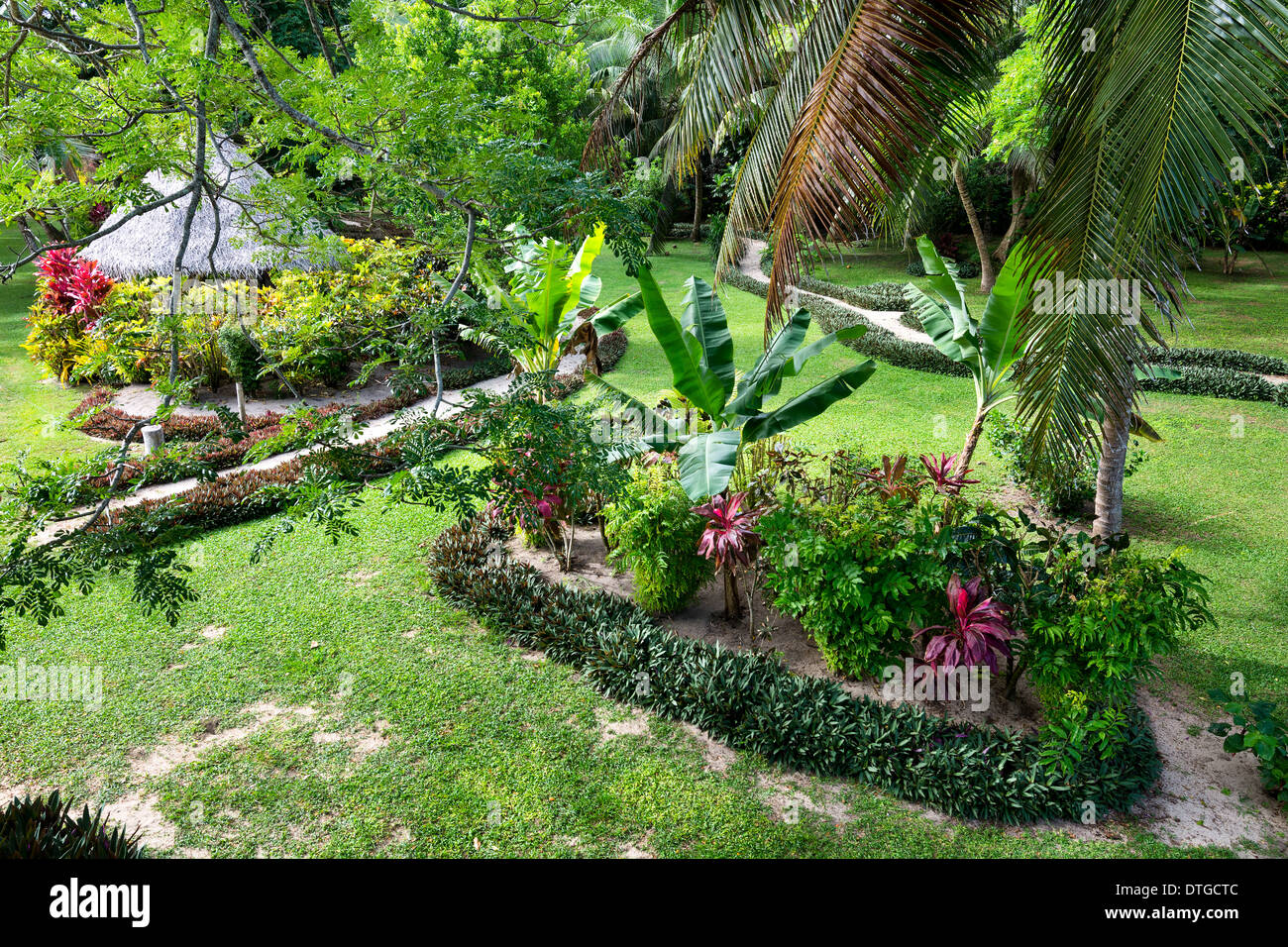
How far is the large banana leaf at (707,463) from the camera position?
551 cm

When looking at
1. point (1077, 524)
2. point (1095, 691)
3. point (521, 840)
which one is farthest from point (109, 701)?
point (1077, 524)

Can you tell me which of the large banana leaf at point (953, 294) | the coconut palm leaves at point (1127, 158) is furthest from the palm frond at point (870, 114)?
the large banana leaf at point (953, 294)

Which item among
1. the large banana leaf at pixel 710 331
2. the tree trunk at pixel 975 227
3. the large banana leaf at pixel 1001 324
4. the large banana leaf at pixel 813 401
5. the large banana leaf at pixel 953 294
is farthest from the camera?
the tree trunk at pixel 975 227

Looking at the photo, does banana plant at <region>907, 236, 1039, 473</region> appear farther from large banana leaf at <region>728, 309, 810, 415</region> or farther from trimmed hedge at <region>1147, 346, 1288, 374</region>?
trimmed hedge at <region>1147, 346, 1288, 374</region>

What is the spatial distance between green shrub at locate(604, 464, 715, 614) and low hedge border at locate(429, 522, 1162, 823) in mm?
276

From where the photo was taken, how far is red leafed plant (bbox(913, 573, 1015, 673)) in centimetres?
517

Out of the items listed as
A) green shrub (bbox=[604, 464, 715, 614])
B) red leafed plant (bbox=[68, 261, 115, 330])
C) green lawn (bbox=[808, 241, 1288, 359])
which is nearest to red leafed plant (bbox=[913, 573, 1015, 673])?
green shrub (bbox=[604, 464, 715, 614])

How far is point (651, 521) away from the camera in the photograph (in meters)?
6.39

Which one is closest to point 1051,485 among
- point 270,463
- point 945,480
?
point 945,480

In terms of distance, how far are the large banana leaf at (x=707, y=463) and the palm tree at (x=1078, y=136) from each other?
42.3 inches

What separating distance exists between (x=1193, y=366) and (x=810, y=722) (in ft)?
39.7

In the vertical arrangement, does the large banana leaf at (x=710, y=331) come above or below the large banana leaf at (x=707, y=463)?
above

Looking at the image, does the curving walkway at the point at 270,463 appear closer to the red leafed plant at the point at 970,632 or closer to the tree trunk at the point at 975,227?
the red leafed plant at the point at 970,632

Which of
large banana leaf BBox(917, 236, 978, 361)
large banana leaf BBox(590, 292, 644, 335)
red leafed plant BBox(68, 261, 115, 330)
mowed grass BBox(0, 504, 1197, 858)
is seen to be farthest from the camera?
red leafed plant BBox(68, 261, 115, 330)
